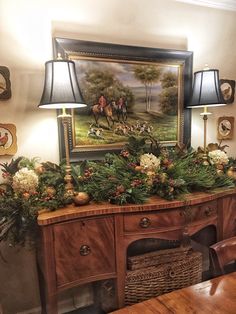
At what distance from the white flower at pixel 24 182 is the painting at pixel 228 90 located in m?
1.88

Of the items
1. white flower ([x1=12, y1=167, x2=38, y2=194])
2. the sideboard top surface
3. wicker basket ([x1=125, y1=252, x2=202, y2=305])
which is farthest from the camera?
wicker basket ([x1=125, y1=252, x2=202, y2=305])

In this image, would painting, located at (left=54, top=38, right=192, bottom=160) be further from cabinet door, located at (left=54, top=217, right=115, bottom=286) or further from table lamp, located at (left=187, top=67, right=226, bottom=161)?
cabinet door, located at (left=54, top=217, right=115, bottom=286)

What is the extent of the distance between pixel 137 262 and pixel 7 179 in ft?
3.17

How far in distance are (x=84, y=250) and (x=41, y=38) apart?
1.42 metres

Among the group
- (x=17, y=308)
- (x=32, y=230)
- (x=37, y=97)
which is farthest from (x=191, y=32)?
(x=17, y=308)

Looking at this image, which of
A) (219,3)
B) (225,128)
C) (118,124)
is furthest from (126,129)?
(219,3)

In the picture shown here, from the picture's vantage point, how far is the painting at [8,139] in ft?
5.83

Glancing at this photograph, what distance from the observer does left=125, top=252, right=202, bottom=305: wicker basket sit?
1646 mm

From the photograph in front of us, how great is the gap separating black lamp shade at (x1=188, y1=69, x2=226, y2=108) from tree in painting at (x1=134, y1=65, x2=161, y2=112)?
0.34 m

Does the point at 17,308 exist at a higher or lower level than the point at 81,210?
lower

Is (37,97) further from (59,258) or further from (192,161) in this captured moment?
(192,161)

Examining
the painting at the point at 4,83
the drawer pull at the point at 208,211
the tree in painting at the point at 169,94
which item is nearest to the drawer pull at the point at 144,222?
the drawer pull at the point at 208,211

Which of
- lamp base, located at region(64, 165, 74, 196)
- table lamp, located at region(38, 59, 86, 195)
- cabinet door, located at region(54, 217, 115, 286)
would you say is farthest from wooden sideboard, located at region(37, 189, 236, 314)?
table lamp, located at region(38, 59, 86, 195)

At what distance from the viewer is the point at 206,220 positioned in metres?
1.78
